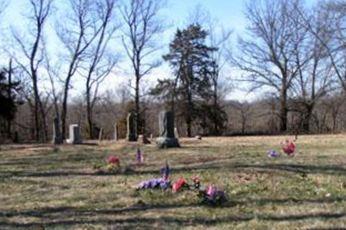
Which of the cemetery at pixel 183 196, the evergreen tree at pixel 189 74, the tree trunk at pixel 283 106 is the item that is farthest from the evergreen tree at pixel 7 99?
the cemetery at pixel 183 196

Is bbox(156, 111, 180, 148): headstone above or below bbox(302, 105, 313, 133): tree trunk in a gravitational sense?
below

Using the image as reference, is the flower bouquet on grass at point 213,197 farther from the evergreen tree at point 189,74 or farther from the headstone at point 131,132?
the evergreen tree at point 189,74

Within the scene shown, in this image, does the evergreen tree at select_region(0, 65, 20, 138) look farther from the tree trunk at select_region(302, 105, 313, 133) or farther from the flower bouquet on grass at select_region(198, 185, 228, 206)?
the flower bouquet on grass at select_region(198, 185, 228, 206)

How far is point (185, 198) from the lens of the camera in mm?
9250

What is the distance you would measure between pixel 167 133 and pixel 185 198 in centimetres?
1325

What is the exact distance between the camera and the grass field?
25.4 feet

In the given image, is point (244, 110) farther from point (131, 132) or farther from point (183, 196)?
point (183, 196)

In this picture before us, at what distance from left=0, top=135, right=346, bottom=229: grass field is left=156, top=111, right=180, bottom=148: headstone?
7.47m

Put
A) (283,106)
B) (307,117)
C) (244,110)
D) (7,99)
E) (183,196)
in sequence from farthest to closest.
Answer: (244,110), (283,106), (307,117), (7,99), (183,196)

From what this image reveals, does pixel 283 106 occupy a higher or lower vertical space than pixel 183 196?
higher

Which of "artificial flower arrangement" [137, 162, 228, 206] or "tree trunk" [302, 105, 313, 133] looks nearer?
"artificial flower arrangement" [137, 162, 228, 206]

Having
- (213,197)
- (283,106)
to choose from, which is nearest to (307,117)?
(283,106)

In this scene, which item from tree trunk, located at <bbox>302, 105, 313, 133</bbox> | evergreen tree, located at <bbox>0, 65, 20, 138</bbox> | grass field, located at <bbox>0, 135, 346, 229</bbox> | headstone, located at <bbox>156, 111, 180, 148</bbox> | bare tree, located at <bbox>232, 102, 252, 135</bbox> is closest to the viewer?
grass field, located at <bbox>0, 135, 346, 229</bbox>

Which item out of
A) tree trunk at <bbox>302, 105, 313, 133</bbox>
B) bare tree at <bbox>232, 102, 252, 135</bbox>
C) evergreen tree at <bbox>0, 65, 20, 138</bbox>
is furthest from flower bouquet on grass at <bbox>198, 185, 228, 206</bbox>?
bare tree at <bbox>232, 102, 252, 135</bbox>
